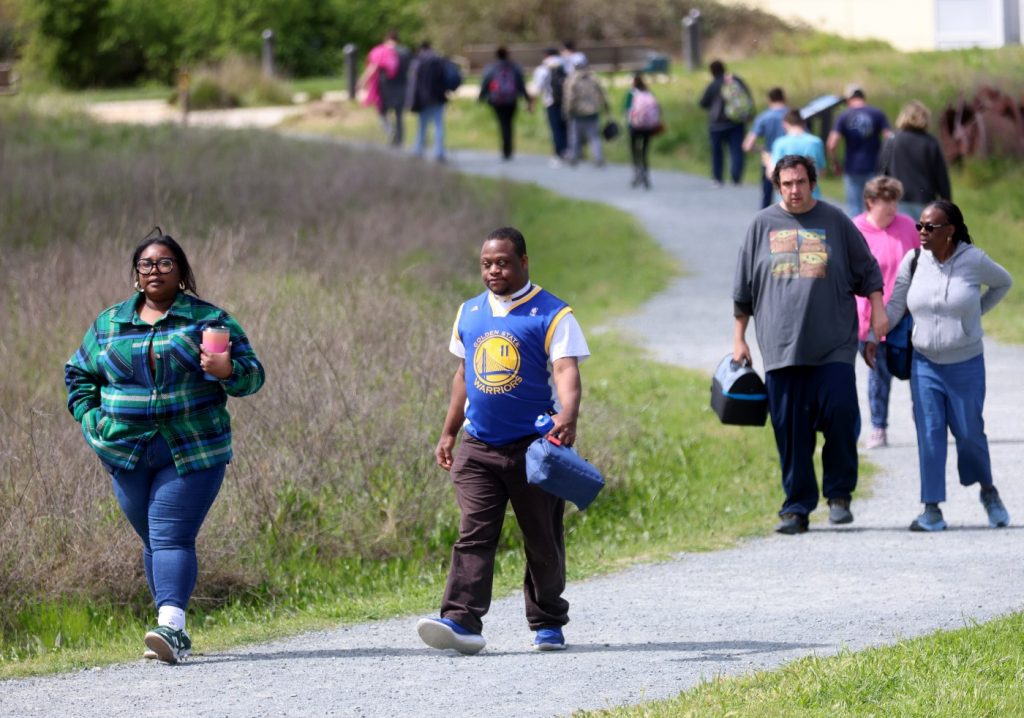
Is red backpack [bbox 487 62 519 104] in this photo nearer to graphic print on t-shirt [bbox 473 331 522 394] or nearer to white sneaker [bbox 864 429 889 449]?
white sneaker [bbox 864 429 889 449]

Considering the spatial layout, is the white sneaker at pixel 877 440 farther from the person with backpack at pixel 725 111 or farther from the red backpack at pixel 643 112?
the red backpack at pixel 643 112

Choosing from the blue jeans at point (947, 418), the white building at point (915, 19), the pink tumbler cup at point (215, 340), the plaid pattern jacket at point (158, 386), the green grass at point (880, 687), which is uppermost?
the white building at point (915, 19)

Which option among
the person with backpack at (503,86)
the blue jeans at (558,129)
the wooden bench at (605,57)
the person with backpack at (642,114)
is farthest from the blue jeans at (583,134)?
the wooden bench at (605,57)

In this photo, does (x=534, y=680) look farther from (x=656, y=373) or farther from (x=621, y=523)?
(x=656, y=373)

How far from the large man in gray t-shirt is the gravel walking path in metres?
0.59

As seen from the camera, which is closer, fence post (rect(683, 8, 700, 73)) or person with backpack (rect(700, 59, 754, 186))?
person with backpack (rect(700, 59, 754, 186))

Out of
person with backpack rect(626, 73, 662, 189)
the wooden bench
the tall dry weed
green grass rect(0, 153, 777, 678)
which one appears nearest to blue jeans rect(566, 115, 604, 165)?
person with backpack rect(626, 73, 662, 189)

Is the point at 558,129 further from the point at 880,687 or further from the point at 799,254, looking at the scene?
the point at 880,687

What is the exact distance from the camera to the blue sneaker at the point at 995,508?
8.73 metres

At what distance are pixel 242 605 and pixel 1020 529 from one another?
150 inches

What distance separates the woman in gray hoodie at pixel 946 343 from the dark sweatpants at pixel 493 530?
8.65 feet

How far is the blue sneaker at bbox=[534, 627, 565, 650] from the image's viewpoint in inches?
266

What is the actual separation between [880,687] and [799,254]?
3.08 meters

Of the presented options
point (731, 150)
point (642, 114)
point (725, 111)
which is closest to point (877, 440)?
point (642, 114)
